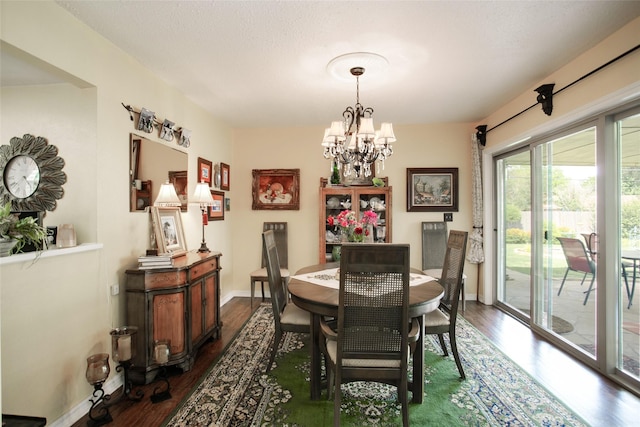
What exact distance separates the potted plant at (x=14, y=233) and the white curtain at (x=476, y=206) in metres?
4.54

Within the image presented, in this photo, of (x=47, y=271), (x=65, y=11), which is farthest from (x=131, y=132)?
(x=47, y=271)

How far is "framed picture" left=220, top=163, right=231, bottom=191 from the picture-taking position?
443 cm

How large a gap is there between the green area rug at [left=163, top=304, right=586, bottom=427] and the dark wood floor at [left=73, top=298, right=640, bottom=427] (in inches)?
4.1

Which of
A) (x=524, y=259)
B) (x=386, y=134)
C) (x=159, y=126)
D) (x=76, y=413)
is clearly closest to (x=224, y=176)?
(x=159, y=126)

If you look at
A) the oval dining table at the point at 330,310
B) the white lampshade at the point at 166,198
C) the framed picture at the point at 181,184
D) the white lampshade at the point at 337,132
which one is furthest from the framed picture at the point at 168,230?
the white lampshade at the point at 337,132

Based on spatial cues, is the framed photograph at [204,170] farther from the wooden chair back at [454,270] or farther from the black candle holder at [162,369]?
the wooden chair back at [454,270]

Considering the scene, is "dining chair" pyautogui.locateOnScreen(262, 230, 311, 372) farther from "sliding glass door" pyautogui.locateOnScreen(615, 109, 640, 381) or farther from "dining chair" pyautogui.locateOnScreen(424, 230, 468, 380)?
"sliding glass door" pyautogui.locateOnScreen(615, 109, 640, 381)

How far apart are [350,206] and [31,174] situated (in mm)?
3290

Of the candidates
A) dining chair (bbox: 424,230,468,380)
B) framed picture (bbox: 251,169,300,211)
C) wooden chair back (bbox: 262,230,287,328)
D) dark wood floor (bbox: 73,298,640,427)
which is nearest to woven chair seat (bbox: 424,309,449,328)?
dining chair (bbox: 424,230,468,380)

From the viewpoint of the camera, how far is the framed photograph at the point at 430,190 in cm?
Answer: 463

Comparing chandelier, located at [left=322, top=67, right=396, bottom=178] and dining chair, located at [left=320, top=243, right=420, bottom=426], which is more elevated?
chandelier, located at [left=322, top=67, right=396, bottom=178]

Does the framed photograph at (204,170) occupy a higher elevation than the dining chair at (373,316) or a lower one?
higher

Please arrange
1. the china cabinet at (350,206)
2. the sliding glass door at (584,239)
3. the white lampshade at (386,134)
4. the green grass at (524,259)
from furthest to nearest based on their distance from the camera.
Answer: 1. the china cabinet at (350,206)
2. the green grass at (524,259)
3. the white lampshade at (386,134)
4. the sliding glass door at (584,239)

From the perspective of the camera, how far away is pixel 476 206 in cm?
443
